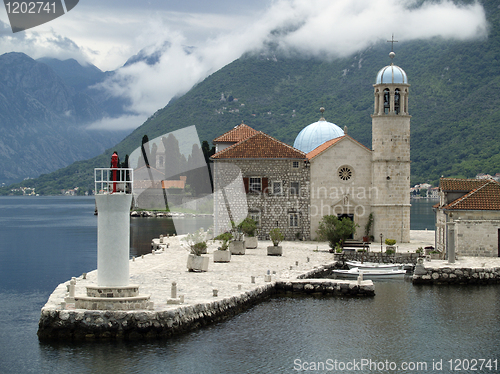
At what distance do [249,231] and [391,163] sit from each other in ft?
34.9

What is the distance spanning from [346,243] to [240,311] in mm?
15891

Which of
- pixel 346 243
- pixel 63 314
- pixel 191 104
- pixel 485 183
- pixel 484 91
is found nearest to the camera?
pixel 63 314

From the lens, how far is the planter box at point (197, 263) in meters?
26.3

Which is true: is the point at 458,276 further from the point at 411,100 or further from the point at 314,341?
the point at 411,100

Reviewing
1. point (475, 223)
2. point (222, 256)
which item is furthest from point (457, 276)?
point (222, 256)

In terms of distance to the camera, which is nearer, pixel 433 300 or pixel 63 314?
→ pixel 63 314

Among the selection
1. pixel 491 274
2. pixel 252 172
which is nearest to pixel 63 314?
pixel 491 274

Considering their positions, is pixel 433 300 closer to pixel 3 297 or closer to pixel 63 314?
pixel 63 314

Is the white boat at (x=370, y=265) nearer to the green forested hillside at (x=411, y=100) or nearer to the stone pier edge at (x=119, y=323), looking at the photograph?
the stone pier edge at (x=119, y=323)

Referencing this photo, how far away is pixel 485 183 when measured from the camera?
3241cm

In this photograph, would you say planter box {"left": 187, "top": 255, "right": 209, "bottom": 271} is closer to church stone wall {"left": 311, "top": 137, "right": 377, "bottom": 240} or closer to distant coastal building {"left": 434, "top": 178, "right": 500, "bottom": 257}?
distant coastal building {"left": 434, "top": 178, "right": 500, "bottom": 257}

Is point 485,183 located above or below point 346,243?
above

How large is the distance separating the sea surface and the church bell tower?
12.5m

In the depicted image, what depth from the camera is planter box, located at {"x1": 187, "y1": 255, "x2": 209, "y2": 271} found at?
86.3ft
